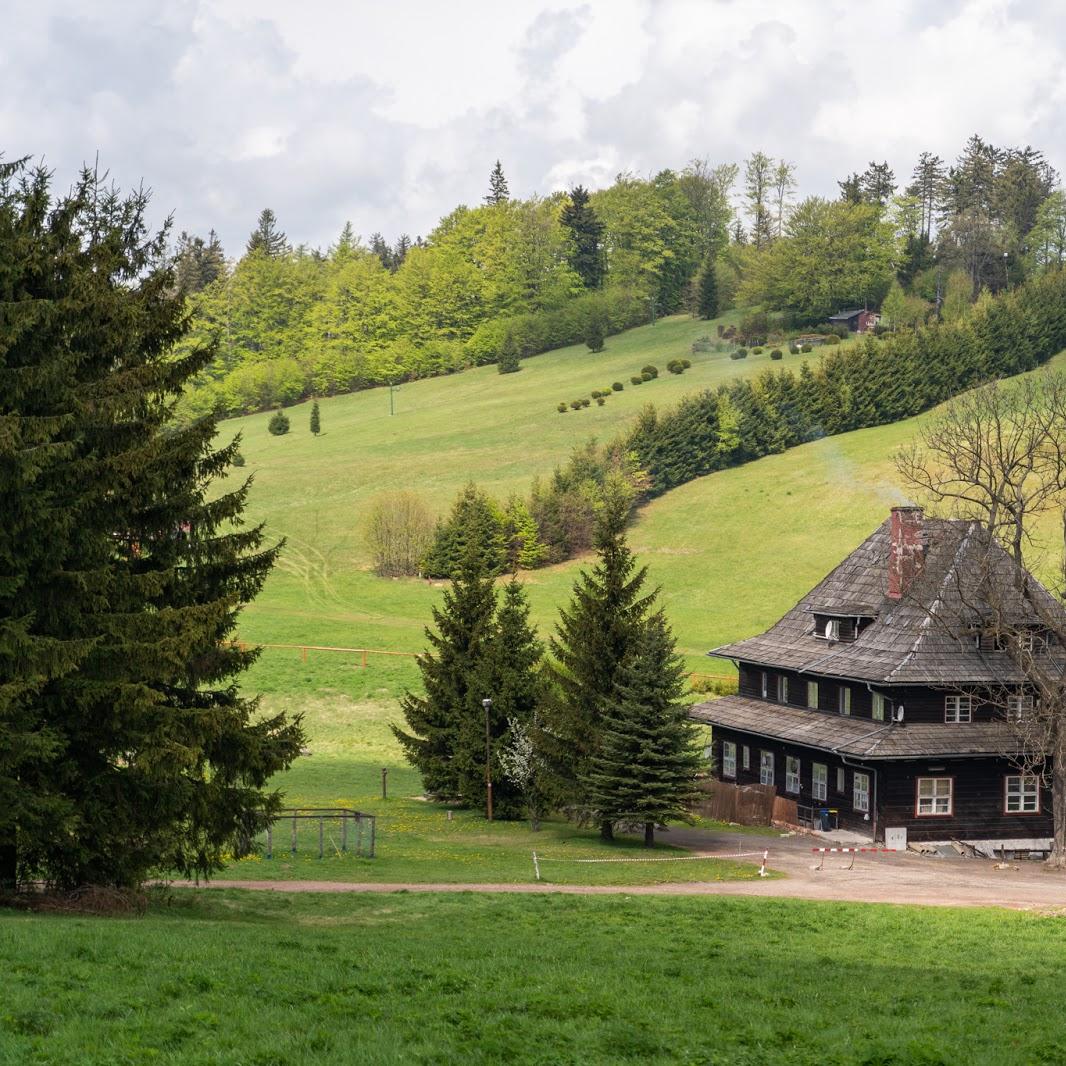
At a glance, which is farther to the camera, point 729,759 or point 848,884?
point 729,759

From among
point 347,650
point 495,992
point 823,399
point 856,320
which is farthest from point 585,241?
point 495,992

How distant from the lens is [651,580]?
94.5 m

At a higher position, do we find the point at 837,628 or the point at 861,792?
A: the point at 837,628

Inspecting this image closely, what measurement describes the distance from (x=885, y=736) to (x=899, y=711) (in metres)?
1.30

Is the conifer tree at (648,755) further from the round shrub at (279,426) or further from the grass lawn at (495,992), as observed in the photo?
the round shrub at (279,426)

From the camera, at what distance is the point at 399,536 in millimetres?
97000

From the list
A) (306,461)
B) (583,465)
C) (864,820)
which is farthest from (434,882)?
(306,461)

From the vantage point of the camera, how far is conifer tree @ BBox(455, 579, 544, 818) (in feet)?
153

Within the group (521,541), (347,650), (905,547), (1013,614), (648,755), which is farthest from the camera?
(521,541)

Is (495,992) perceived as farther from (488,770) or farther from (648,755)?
(488,770)

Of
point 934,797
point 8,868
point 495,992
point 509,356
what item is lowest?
point 495,992

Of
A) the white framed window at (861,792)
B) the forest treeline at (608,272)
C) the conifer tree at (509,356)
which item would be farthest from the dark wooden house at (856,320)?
the white framed window at (861,792)

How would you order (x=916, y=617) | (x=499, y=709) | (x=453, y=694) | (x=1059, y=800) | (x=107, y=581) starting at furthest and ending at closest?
1. (x=916, y=617)
2. (x=453, y=694)
3. (x=499, y=709)
4. (x=1059, y=800)
5. (x=107, y=581)

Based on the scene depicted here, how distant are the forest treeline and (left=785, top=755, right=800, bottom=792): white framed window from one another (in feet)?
310
